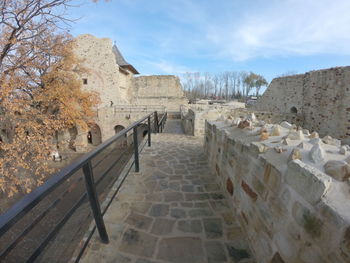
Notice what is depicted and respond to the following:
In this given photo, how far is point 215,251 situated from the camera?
1417 mm

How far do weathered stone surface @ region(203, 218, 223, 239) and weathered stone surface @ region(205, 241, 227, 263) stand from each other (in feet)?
0.28

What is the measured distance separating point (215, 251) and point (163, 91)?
18958 millimetres

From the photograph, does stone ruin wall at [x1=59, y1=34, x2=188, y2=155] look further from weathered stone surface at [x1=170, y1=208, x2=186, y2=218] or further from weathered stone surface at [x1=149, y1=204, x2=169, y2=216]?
weathered stone surface at [x1=170, y1=208, x2=186, y2=218]

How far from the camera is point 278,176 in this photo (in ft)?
3.57

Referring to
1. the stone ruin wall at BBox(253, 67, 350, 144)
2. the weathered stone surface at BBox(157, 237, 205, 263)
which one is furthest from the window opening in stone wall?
the weathered stone surface at BBox(157, 237, 205, 263)

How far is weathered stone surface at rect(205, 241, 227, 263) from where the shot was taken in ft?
4.43

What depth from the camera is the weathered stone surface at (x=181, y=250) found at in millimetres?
1353

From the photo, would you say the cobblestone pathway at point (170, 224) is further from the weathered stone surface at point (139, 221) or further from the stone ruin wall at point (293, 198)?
→ the stone ruin wall at point (293, 198)

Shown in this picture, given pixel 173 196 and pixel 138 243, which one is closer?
pixel 138 243

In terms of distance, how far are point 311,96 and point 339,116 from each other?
2072 millimetres

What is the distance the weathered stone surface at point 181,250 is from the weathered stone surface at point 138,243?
9 cm

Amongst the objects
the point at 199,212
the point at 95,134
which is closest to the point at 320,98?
the point at 199,212

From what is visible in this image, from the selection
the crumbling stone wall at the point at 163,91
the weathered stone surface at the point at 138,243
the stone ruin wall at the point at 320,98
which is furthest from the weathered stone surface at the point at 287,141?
the crumbling stone wall at the point at 163,91

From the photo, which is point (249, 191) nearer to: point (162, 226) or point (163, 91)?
point (162, 226)
